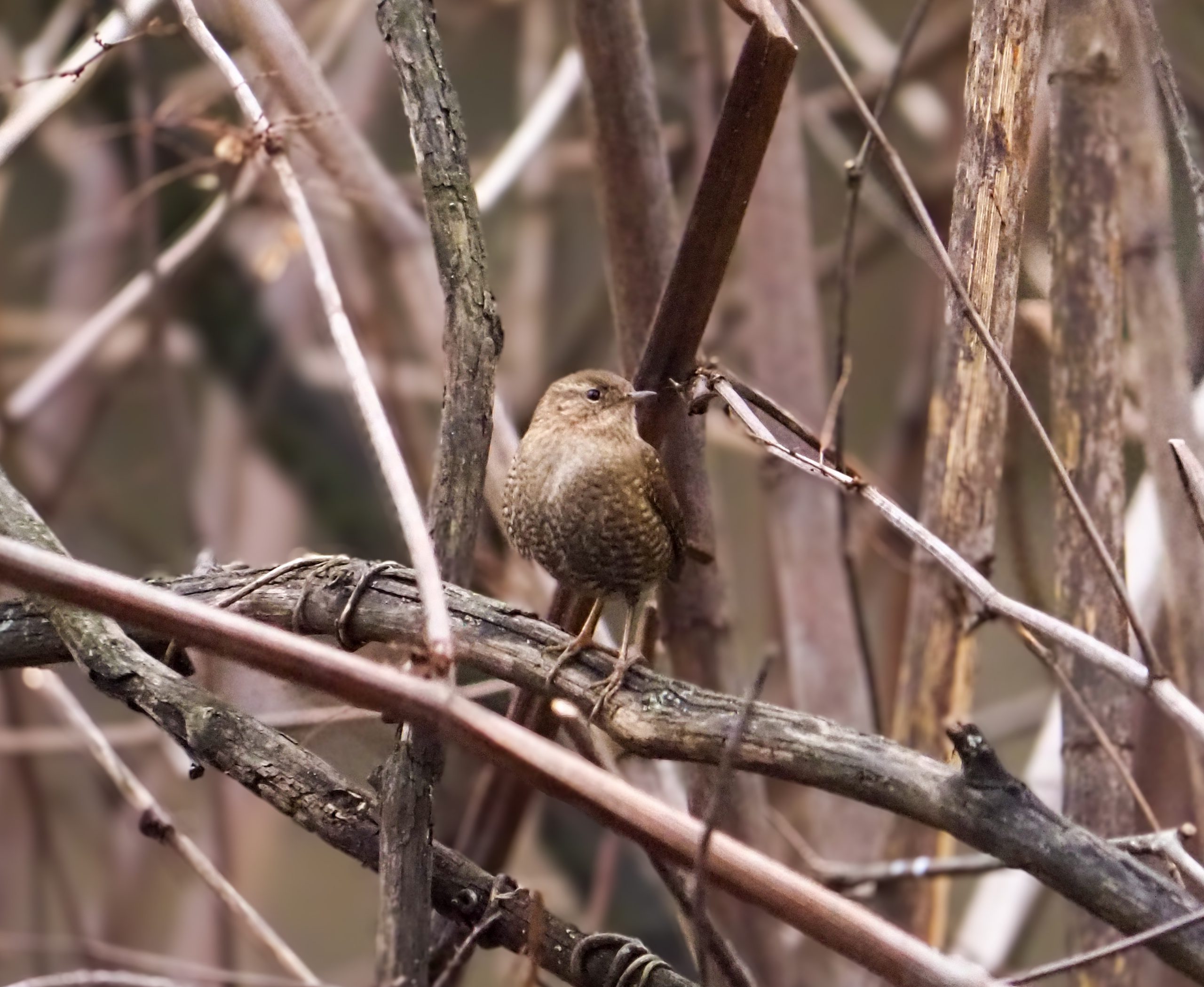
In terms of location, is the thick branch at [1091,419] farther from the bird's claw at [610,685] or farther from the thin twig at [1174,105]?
the bird's claw at [610,685]

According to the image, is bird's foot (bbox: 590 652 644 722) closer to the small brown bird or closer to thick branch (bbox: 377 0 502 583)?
the small brown bird

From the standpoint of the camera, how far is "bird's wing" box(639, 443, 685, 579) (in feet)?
4.83

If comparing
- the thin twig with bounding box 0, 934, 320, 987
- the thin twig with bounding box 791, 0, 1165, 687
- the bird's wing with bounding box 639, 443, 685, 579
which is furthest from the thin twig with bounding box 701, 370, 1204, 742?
the thin twig with bounding box 0, 934, 320, 987

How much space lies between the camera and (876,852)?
228cm

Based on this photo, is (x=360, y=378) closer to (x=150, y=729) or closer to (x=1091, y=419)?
(x=1091, y=419)

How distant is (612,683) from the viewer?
1.27 metres

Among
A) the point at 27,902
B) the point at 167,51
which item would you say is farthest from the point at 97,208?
the point at 27,902

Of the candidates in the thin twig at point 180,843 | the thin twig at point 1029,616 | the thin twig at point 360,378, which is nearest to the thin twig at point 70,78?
the thin twig at point 360,378

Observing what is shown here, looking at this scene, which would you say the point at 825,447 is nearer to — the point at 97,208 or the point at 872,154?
the point at 872,154

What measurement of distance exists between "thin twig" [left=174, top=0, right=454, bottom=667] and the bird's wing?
0.31 meters

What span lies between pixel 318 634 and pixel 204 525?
2.06m

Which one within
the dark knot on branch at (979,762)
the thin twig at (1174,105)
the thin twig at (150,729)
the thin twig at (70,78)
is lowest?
the thin twig at (150,729)

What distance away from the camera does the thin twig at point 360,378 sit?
3.09 ft

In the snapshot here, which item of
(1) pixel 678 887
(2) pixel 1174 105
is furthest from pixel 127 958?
(2) pixel 1174 105
